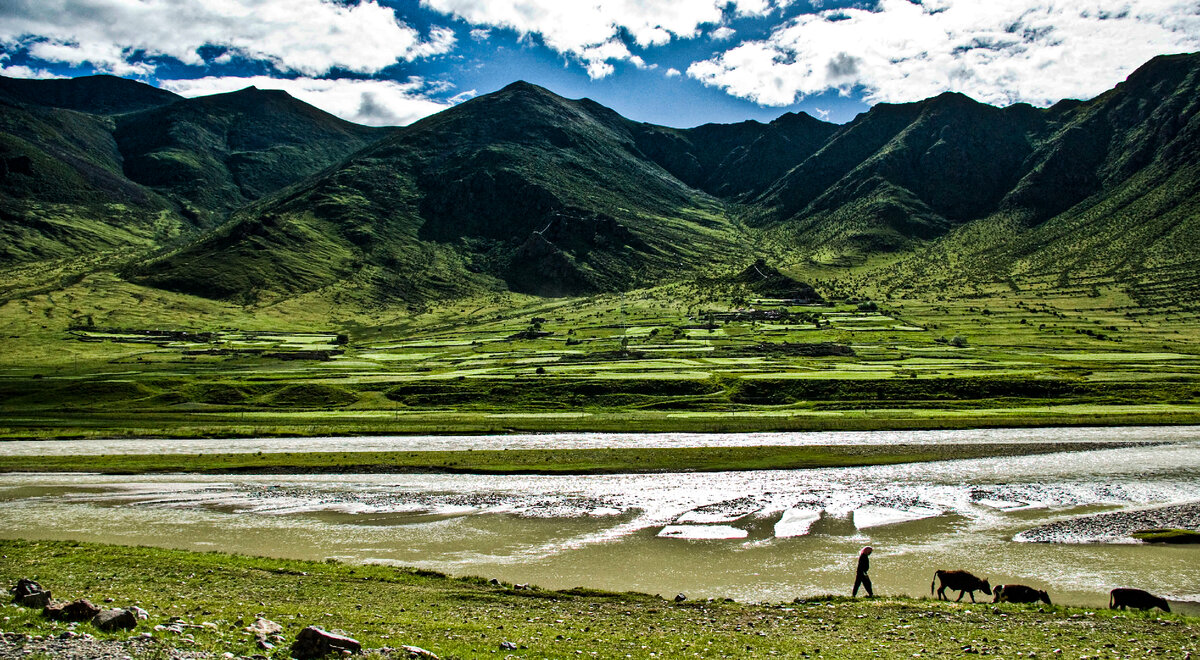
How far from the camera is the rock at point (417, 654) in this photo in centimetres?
1708

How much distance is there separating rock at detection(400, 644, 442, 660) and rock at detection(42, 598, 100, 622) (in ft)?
28.0

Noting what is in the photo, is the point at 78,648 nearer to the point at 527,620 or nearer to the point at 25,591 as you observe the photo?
the point at 25,591

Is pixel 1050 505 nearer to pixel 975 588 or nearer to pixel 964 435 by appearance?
pixel 975 588

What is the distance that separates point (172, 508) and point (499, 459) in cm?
2569

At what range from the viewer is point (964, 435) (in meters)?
71.3

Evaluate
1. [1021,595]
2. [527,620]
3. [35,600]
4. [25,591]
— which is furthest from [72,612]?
[1021,595]

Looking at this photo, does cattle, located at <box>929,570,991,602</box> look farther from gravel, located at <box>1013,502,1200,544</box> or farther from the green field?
the green field

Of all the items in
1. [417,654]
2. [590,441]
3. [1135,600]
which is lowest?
[1135,600]

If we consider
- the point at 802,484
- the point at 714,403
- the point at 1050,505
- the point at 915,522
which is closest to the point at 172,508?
the point at 802,484

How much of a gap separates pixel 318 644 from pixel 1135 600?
26853 mm

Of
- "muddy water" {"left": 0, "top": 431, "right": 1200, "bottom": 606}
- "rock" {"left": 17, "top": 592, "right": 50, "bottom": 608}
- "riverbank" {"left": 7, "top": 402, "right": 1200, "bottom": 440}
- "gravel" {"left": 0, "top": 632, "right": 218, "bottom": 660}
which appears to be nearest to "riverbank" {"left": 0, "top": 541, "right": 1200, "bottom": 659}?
"gravel" {"left": 0, "top": 632, "right": 218, "bottom": 660}

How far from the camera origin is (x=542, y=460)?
205 feet

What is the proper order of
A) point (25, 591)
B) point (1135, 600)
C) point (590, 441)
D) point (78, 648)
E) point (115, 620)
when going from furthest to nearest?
1. point (590, 441)
2. point (1135, 600)
3. point (25, 591)
4. point (115, 620)
5. point (78, 648)

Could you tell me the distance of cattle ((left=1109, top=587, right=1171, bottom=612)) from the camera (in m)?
24.3
